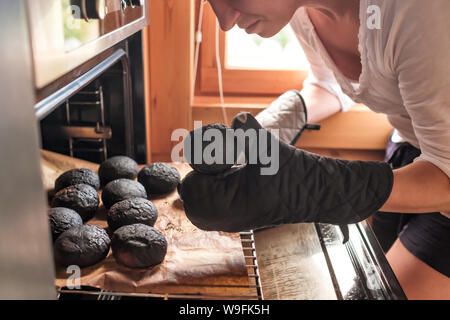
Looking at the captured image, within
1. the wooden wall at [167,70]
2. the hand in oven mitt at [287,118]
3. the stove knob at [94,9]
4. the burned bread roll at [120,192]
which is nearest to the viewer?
the stove knob at [94,9]

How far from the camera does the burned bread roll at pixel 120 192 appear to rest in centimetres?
88

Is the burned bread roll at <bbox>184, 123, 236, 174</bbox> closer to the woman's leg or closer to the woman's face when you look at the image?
the woman's face

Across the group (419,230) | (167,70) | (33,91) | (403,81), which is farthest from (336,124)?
(33,91)

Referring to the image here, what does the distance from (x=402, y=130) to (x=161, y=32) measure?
2.44ft

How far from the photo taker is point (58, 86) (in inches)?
18.7

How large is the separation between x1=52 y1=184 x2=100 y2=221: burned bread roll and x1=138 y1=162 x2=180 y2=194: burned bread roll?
0.39ft

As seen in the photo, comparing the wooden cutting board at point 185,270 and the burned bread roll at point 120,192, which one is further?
the burned bread roll at point 120,192

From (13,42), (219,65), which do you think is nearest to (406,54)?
(13,42)

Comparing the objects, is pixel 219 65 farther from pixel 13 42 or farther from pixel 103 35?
pixel 13 42

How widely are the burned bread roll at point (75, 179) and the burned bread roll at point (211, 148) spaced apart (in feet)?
1.21

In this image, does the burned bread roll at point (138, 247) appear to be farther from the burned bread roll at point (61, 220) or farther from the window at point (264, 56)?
the window at point (264, 56)

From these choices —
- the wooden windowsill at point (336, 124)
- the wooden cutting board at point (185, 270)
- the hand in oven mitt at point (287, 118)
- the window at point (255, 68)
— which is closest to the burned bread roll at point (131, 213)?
the wooden cutting board at point (185, 270)

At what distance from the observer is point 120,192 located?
2.88ft

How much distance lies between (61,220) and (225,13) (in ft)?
1.55
